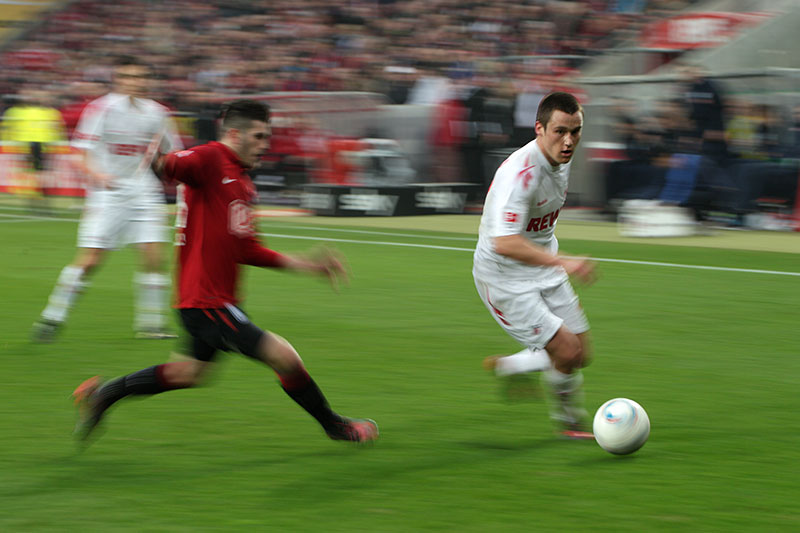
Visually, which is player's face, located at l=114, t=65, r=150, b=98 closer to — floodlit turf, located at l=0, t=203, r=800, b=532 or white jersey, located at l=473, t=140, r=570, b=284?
floodlit turf, located at l=0, t=203, r=800, b=532

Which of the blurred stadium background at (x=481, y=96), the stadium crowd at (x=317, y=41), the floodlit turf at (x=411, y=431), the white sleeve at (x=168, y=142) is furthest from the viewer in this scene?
the stadium crowd at (x=317, y=41)

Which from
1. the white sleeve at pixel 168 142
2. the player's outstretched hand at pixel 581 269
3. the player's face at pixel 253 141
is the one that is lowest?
the player's outstretched hand at pixel 581 269

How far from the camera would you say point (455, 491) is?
4.88 m

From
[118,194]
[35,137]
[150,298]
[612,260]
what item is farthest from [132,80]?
[35,137]

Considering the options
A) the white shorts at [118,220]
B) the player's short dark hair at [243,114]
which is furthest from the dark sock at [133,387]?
the white shorts at [118,220]

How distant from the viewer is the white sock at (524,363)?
228 inches

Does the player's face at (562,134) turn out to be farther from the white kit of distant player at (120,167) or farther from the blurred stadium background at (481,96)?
the blurred stadium background at (481,96)

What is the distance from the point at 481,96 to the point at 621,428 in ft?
51.3

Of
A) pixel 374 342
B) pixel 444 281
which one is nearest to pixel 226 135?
pixel 374 342

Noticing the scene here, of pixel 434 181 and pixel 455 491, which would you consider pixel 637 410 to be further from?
pixel 434 181

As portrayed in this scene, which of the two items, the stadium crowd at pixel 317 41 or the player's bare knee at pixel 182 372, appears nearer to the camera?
the player's bare knee at pixel 182 372

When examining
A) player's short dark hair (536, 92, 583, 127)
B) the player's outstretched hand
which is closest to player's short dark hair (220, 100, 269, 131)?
player's short dark hair (536, 92, 583, 127)

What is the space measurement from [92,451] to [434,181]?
52.7 feet

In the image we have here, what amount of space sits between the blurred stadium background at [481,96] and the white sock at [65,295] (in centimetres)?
997
